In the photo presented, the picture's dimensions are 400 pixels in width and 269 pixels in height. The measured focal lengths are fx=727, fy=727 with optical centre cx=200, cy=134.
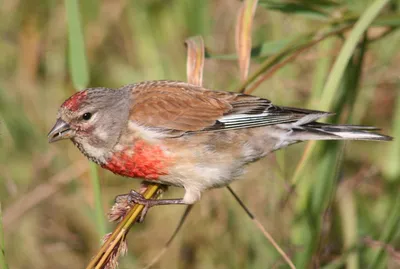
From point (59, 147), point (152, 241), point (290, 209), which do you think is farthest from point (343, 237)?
point (59, 147)

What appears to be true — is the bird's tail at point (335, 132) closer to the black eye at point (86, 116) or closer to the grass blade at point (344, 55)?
the grass blade at point (344, 55)

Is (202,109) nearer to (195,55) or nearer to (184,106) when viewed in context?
(184,106)

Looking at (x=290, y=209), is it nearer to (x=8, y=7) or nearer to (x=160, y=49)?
(x=160, y=49)

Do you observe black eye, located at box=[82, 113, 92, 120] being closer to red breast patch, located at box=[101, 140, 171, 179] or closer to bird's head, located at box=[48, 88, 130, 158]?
bird's head, located at box=[48, 88, 130, 158]

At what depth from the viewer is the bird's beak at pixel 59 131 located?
123 inches

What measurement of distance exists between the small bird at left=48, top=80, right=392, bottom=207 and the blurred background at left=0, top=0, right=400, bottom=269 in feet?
0.56

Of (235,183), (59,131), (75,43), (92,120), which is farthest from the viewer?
(235,183)

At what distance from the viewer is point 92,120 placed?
3266 mm

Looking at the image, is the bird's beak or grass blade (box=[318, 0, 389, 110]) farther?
the bird's beak

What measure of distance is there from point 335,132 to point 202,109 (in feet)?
2.06

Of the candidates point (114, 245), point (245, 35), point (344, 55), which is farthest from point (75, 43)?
point (344, 55)

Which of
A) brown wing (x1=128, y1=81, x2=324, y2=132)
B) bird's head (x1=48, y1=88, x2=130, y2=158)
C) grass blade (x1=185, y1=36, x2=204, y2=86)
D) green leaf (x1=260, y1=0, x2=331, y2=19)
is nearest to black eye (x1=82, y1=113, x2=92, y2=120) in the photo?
bird's head (x1=48, y1=88, x2=130, y2=158)

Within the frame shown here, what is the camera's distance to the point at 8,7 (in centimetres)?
530

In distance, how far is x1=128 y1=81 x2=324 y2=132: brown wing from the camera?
3.36 metres
